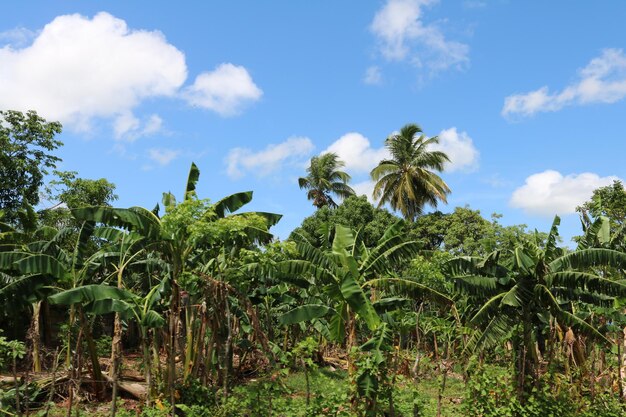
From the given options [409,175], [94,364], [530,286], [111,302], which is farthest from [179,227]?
[409,175]

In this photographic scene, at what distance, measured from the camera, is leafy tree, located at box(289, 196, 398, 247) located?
28.6 meters

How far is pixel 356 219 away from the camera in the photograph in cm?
2953

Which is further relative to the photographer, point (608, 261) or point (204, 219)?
point (608, 261)

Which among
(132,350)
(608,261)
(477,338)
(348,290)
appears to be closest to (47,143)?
(132,350)

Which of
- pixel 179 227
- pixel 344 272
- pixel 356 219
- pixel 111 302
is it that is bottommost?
pixel 111 302

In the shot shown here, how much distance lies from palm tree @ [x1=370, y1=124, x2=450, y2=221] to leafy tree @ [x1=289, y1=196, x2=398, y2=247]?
3.50 meters

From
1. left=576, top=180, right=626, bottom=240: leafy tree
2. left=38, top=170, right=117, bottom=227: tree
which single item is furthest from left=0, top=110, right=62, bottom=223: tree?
left=576, top=180, right=626, bottom=240: leafy tree

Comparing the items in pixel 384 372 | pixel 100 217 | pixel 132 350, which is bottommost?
pixel 132 350

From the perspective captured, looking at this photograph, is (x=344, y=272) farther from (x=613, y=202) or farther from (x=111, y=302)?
(x=613, y=202)

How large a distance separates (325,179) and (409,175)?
330 inches

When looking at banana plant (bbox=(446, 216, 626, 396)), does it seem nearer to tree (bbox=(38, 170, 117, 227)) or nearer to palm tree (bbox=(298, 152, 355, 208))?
tree (bbox=(38, 170, 117, 227))

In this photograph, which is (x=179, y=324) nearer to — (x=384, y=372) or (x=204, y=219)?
(x=204, y=219)

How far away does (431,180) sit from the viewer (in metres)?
33.6

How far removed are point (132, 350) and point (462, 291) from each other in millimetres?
16030
